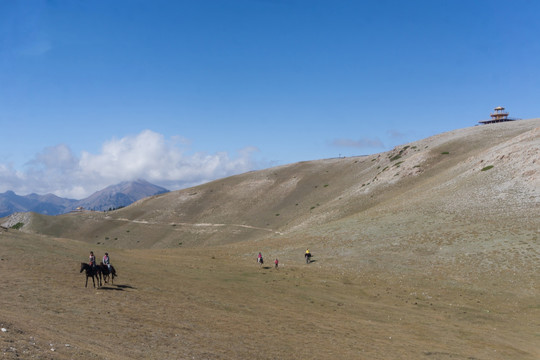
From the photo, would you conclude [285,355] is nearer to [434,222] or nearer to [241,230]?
[434,222]

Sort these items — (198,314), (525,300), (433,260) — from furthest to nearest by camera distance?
(433,260) < (525,300) < (198,314)

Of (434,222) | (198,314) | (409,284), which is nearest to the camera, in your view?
(198,314)

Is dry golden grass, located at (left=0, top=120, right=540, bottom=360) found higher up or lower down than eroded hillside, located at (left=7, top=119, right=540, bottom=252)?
lower down

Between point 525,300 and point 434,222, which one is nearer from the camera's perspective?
point 525,300

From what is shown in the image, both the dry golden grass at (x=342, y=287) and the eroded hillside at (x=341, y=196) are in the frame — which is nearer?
the dry golden grass at (x=342, y=287)

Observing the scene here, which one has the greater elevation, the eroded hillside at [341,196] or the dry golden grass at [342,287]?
the eroded hillside at [341,196]

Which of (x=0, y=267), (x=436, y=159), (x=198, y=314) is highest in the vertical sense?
(x=436, y=159)

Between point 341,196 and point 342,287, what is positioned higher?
point 341,196

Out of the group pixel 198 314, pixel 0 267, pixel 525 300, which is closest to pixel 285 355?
pixel 198 314

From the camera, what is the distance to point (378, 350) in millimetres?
23453

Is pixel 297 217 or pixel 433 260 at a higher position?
pixel 297 217

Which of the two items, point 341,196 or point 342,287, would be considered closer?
point 342,287

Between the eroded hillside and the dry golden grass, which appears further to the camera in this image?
the eroded hillside

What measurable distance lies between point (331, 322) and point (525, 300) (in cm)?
2320
